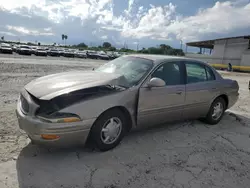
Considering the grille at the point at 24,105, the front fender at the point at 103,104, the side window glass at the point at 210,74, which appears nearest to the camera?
the front fender at the point at 103,104

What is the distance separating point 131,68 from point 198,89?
5.02ft

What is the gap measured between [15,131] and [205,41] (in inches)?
1801

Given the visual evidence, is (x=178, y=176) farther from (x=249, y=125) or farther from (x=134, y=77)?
(x=249, y=125)

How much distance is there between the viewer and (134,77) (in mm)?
3658

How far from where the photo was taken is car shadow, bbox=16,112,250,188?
2572 millimetres

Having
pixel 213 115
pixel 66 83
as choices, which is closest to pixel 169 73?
pixel 213 115

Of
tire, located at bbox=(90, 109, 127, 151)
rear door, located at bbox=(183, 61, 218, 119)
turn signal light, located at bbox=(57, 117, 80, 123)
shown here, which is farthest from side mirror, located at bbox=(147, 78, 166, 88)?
turn signal light, located at bbox=(57, 117, 80, 123)

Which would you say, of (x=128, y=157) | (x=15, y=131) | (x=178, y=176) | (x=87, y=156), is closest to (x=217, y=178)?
(x=178, y=176)

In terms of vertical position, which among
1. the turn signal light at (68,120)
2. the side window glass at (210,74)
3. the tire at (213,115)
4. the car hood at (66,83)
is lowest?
the tire at (213,115)

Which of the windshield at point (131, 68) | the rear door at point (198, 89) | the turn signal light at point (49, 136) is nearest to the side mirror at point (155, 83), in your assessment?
the windshield at point (131, 68)

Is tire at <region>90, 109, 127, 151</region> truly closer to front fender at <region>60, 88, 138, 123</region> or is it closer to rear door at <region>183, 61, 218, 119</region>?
front fender at <region>60, 88, 138, 123</region>

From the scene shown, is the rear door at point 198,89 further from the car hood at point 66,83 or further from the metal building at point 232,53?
the metal building at point 232,53

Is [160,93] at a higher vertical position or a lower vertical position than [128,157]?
higher

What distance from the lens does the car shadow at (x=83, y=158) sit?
2572 millimetres
